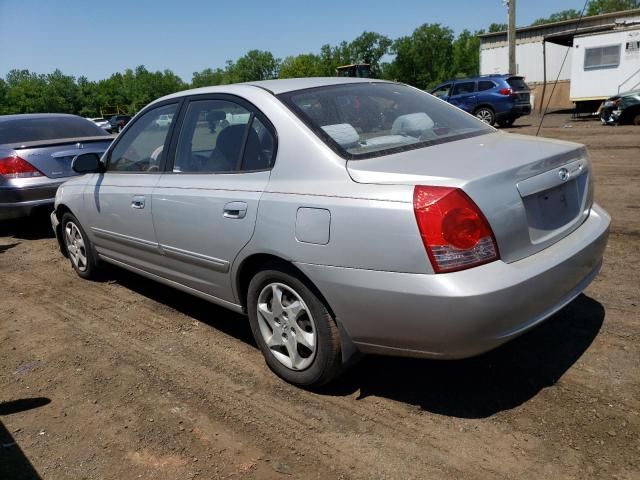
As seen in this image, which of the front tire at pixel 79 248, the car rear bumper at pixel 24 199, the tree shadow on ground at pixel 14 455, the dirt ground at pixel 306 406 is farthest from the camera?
the car rear bumper at pixel 24 199

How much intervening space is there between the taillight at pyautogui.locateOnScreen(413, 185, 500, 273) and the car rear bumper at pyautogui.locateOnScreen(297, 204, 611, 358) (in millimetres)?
60

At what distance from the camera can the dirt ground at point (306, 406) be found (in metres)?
2.45

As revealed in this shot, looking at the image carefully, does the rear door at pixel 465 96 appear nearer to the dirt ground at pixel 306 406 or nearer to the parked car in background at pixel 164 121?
the dirt ground at pixel 306 406

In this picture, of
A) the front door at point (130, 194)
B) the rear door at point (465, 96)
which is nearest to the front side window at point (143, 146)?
the front door at point (130, 194)

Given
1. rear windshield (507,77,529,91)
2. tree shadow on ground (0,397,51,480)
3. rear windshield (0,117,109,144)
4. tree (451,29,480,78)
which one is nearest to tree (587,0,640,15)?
tree (451,29,480,78)

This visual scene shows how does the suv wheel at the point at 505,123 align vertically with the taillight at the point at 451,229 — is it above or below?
below

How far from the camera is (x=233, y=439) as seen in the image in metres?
2.69

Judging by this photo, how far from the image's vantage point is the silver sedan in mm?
2379

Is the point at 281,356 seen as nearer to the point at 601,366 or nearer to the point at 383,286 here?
the point at 383,286

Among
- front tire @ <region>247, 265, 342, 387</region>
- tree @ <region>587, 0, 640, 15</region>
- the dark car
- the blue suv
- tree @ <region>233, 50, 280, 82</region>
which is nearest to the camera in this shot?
front tire @ <region>247, 265, 342, 387</region>

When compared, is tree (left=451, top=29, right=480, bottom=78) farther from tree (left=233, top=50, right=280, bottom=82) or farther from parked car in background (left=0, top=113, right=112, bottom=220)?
parked car in background (left=0, top=113, right=112, bottom=220)

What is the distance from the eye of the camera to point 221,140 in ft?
11.5

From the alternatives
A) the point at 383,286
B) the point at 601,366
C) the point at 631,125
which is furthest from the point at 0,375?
the point at 631,125

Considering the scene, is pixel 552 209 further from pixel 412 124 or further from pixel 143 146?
pixel 143 146
